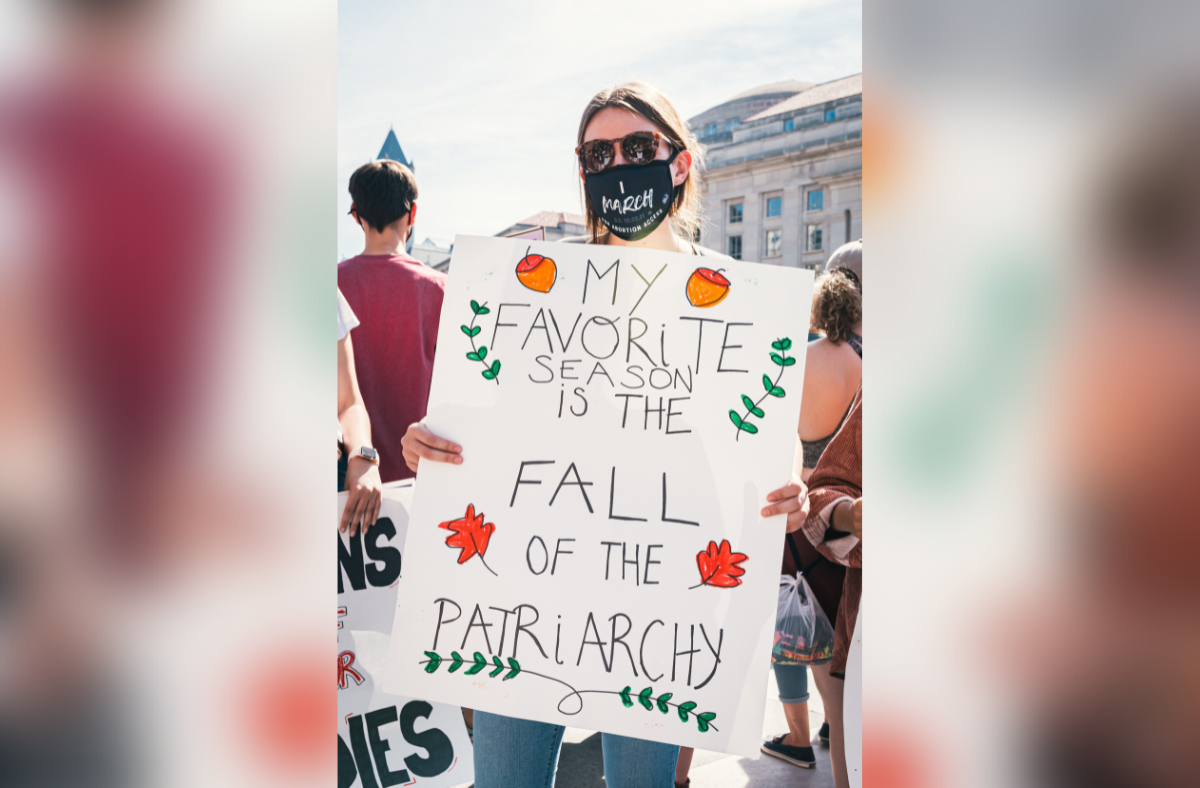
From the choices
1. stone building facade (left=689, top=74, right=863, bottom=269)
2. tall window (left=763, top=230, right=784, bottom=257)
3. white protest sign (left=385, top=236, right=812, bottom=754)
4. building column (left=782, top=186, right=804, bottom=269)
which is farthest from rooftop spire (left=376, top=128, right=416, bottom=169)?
tall window (left=763, top=230, right=784, bottom=257)

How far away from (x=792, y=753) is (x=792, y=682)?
1.11 feet

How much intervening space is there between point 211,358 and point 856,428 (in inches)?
66.0

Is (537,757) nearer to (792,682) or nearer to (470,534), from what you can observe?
(470,534)

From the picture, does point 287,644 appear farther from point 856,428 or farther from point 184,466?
point 856,428

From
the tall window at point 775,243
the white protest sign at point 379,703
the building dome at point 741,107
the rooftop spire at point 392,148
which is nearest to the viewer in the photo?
the white protest sign at point 379,703

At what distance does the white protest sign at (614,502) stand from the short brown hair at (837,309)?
138cm

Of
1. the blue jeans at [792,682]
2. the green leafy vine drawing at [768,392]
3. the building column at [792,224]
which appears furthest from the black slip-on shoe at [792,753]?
the building column at [792,224]

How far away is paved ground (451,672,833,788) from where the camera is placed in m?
2.97

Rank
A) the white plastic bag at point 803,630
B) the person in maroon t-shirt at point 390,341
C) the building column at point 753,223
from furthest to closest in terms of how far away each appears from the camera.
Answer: the building column at point 753,223, the person in maroon t-shirt at point 390,341, the white plastic bag at point 803,630

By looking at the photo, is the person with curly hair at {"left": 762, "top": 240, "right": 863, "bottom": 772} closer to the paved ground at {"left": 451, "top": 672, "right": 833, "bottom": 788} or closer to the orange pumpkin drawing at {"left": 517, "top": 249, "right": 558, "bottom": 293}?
the paved ground at {"left": 451, "top": 672, "right": 833, "bottom": 788}

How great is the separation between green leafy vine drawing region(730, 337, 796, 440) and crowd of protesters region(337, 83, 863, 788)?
0.12 meters

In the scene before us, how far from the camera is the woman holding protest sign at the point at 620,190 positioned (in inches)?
61.4

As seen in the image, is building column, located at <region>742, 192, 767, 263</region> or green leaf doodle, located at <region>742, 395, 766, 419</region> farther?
building column, located at <region>742, 192, 767, 263</region>

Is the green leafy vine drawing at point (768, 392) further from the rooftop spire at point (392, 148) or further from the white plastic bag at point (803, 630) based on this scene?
the rooftop spire at point (392, 148)
